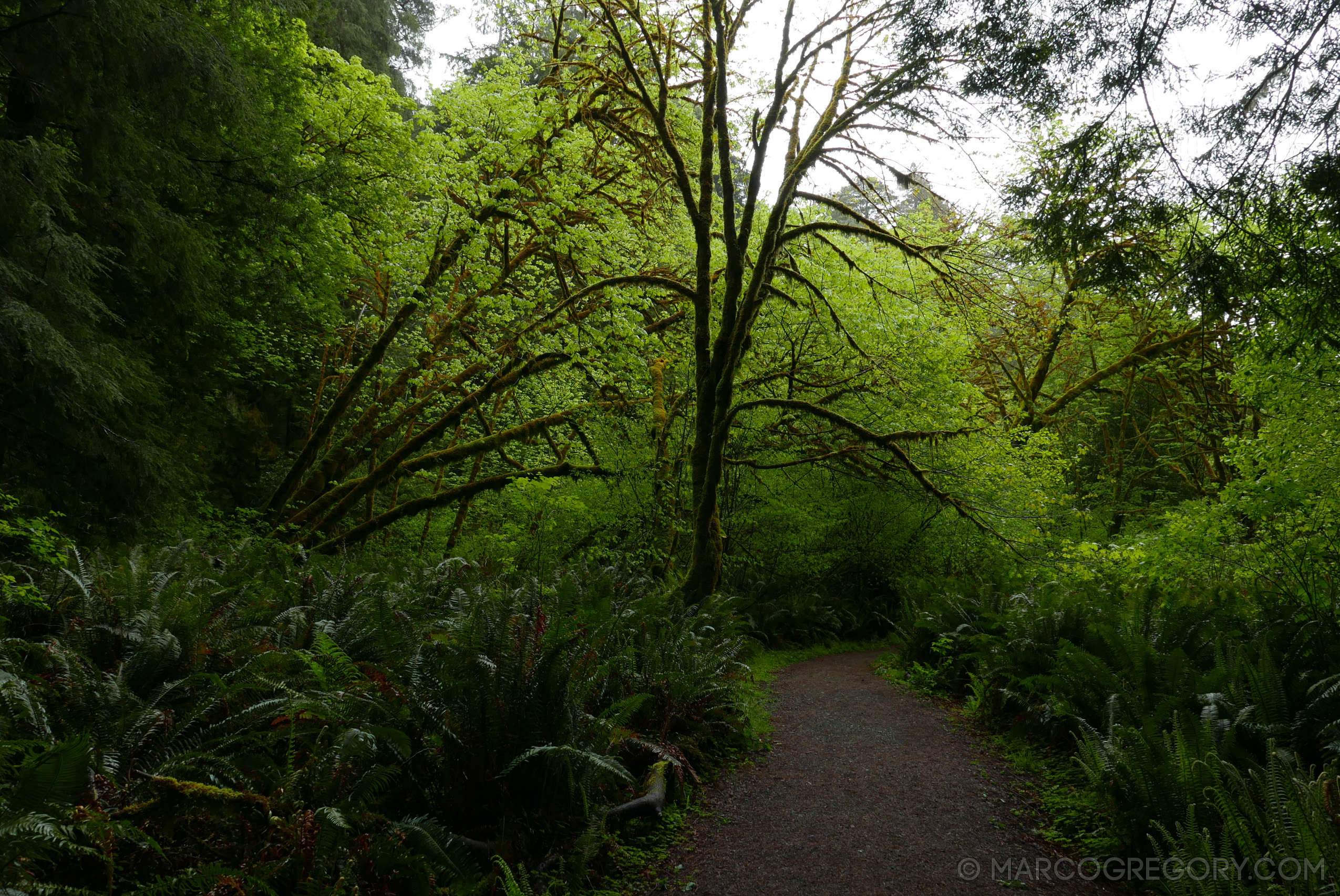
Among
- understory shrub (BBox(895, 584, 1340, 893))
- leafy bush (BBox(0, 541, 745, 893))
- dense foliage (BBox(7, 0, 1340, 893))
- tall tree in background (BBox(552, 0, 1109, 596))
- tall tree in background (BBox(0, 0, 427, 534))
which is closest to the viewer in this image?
leafy bush (BBox(0, 541, 745, 893))

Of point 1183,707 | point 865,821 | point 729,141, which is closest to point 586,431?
point 729,141

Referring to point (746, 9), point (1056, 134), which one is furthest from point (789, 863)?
point (1056, 134)

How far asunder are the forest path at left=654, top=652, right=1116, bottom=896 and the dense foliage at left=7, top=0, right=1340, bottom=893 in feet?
1.45

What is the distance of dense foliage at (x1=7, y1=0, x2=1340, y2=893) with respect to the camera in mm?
3332

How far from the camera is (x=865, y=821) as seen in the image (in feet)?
13.6

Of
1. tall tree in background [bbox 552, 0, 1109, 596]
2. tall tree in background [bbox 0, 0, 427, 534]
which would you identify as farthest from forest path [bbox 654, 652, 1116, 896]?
tall tree in background [bbox 0, 0, 427, 534]

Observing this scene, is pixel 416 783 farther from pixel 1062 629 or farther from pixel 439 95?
pixel 439 95

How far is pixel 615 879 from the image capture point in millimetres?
3383

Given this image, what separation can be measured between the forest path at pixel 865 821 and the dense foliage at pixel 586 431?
442 mm

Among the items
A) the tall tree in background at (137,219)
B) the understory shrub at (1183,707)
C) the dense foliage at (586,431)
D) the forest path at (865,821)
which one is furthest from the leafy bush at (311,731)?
the understory shrub at (1183,707)

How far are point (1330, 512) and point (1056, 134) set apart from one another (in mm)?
6504

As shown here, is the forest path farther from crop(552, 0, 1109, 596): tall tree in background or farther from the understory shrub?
crop(552, 0, 1109, 596): tall tree in background

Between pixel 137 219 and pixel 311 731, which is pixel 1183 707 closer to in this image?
pixel 311 731

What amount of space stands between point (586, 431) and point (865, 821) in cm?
789
